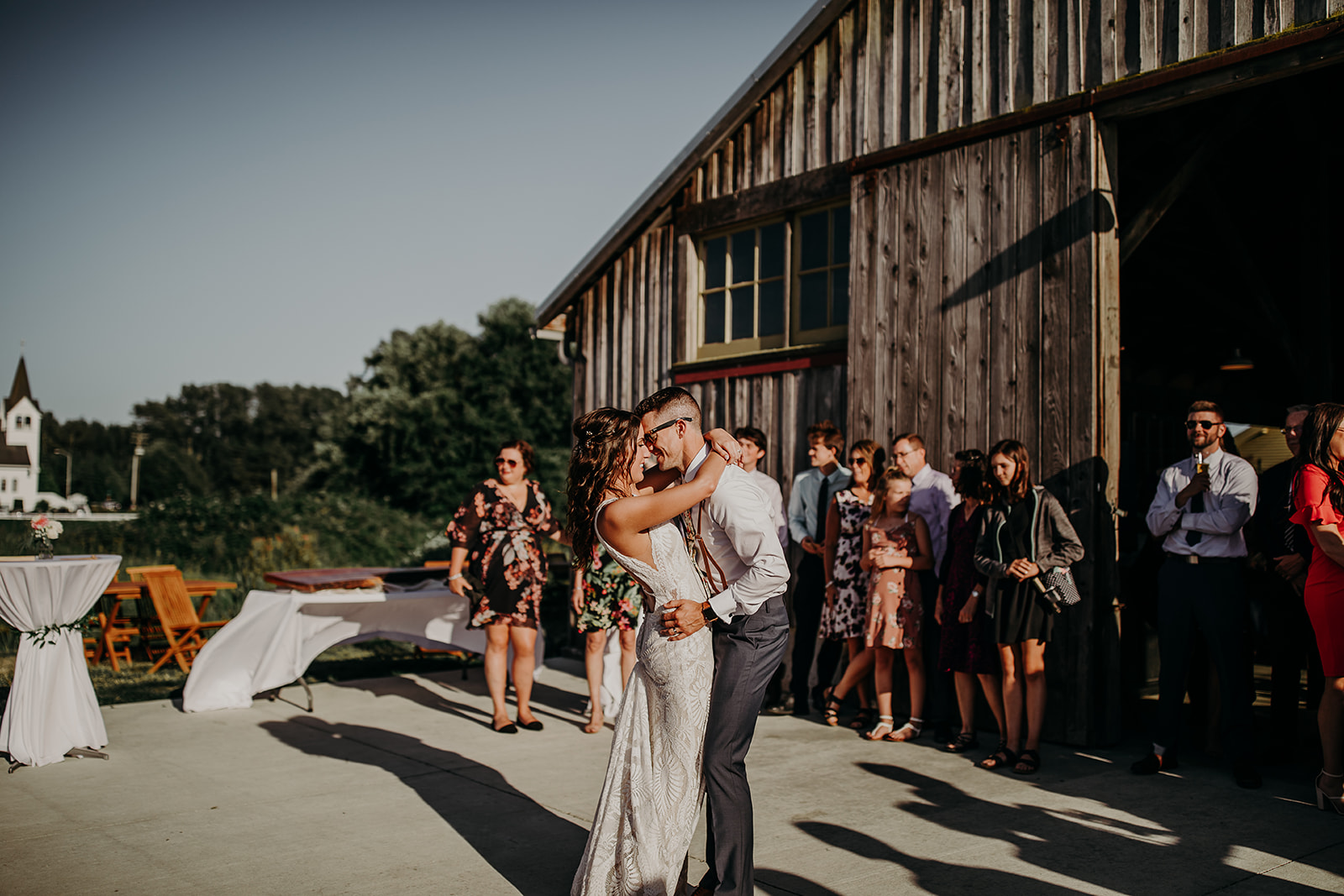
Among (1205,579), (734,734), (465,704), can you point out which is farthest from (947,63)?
(465,704)

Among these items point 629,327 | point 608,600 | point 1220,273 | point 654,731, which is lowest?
point 654,731

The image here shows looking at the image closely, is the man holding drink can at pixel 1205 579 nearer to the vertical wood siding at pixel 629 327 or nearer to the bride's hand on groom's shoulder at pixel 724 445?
the bride's hand on groom's shoulder at pixel 724 445

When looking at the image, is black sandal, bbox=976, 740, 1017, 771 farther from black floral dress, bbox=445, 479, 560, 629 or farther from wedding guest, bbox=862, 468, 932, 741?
black floral dress, bbox=445, 479, 560, 629

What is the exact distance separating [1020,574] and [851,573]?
1329 millimetres

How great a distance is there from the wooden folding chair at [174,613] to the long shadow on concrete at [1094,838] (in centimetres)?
666

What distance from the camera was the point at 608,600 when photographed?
272 inches

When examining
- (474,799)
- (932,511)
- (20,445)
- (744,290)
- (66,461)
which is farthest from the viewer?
(66,461)

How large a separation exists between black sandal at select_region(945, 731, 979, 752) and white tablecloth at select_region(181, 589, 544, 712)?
347cm

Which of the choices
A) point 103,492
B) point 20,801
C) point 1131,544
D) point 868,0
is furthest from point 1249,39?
point 103,492

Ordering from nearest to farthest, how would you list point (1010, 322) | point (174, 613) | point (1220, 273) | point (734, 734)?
point (734, 734) < point (1010, 322) < point (174, 613) < point (1220, 273)

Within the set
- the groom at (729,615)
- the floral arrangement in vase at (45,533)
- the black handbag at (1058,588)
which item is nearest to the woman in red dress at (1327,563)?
the black handbag at (1058,588)

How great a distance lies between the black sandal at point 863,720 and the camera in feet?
22.6

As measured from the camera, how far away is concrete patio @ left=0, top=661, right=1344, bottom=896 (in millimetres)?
4043

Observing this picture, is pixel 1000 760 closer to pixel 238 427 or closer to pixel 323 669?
pixel 323 669
